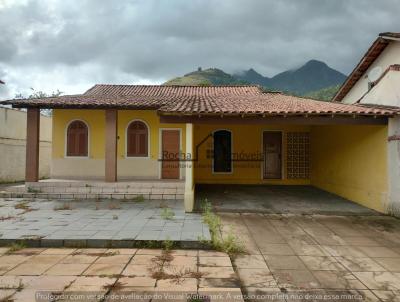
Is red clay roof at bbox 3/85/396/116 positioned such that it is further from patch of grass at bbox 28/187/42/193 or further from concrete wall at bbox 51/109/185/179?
patch of grass at bbox 28/187/42/193

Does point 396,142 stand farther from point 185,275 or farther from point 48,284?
point 48,284

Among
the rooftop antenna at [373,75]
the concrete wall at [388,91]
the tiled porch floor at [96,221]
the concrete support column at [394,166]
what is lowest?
the tiled porch floor at [96,221]

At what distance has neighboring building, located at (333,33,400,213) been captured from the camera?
771 cm

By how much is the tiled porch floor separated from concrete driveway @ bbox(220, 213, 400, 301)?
1.15m

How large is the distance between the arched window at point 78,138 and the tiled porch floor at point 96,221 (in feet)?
9.78

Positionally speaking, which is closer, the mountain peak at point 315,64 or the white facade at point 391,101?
the white facade at point 391,101

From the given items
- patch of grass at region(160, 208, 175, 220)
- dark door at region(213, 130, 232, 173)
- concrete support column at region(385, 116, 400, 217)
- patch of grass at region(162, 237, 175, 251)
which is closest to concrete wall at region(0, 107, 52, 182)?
dark door at region(213, 130, 232, 173)

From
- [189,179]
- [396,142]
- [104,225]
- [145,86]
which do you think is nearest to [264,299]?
[104,225]

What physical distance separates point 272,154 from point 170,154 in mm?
4683

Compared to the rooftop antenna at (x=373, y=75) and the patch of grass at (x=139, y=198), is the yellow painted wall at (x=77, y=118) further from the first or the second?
the rooftop antenna at (x=373, y=75)

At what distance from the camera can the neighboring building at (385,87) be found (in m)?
7.71

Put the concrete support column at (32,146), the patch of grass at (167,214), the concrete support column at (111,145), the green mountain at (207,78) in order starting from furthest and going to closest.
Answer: the green mountain at (207,78)
the concrete support column at (32,146)
the concrete support column at (111,145)
the patch of grass at (167,214)

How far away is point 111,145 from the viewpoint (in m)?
10.3

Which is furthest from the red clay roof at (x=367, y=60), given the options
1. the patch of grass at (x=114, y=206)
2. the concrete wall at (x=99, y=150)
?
the patch of grass at (x=114, y=206)
